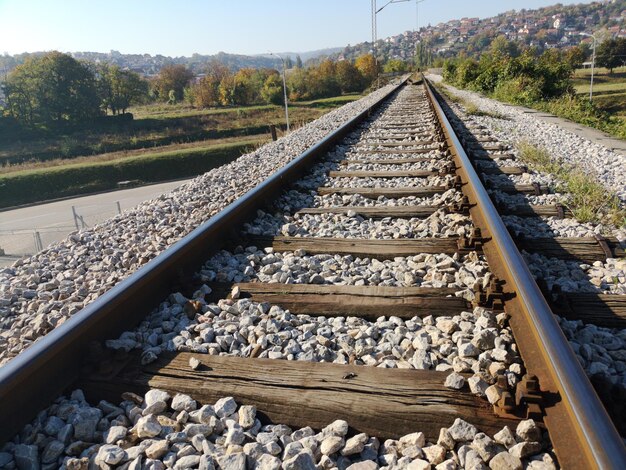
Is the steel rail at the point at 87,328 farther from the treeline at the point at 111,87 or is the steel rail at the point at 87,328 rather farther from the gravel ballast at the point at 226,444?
the treeline at the point at 111,87

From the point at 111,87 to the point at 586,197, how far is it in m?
84.1

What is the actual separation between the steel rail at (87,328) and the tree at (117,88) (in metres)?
80.6

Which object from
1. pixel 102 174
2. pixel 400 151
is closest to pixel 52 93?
pixel 102 174

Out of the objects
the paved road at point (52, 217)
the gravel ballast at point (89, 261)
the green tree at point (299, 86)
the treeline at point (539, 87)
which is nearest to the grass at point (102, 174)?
the paved road at point (52, 217)

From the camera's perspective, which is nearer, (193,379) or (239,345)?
(193,379)

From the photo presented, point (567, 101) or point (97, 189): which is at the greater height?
point (567, 101)

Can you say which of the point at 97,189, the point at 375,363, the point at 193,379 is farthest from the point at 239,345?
the point at 97,189

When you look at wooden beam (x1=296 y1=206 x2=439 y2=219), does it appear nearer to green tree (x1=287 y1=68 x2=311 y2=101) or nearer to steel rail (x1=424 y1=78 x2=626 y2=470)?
steel rail (x1=424 y1=78 x2=626 y2=470)

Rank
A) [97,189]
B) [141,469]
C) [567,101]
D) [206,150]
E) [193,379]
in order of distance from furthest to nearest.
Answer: [206,150], [97,189], [567,101], [193,379], [141,469]

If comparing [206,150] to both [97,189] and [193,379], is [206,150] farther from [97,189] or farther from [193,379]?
[193,379]

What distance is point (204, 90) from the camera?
3484 inches

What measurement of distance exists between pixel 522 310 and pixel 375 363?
2.00 feet

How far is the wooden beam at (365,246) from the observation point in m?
3.00

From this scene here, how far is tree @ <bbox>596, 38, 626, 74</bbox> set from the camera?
70.6m
